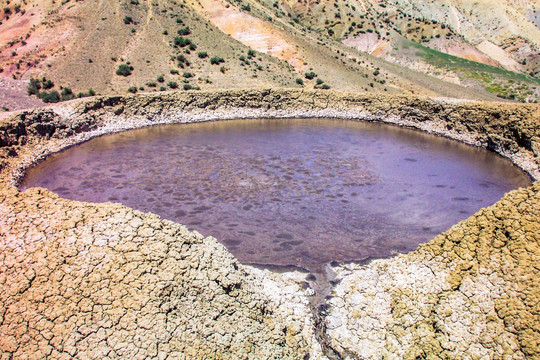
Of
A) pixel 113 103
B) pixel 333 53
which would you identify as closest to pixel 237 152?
pixel 113 103

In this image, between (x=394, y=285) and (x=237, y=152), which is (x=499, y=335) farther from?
(x=237, y=152)

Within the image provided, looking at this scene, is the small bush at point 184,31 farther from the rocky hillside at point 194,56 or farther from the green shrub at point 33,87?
the green shrub at point 33,87

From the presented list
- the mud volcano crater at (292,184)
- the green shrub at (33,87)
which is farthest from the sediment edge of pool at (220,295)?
the green shrub at (33,87)

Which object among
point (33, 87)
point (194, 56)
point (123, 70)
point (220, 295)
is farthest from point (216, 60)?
point (220, 295)

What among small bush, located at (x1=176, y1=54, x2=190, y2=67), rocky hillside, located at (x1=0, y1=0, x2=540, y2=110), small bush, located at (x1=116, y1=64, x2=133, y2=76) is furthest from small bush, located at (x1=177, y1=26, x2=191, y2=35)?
small bush, located at (x1=116, y1=64, x2=133, y2=76)

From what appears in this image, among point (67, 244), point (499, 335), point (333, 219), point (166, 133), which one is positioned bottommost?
point (166, 133)

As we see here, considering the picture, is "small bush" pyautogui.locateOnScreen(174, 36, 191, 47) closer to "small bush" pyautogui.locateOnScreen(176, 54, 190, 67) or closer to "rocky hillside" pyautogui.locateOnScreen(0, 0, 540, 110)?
"rocky hillside" pyautogui.locateOnScreen(0, 0, 540, 110)
